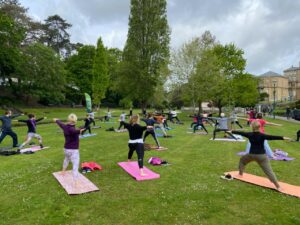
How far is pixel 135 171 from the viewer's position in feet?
29.8

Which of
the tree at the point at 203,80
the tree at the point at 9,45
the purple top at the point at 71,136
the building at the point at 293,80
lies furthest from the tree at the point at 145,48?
the building at the point at 293,80

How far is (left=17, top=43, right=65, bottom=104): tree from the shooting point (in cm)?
4316

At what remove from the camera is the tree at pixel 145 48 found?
40.7 meters

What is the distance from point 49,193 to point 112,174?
2336 millimetres

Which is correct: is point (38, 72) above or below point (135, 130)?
above

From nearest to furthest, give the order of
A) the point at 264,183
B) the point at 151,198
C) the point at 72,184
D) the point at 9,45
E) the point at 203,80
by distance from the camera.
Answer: the point at 151,198 < the point at 72,184 < the point at 264,183 < the point at 203,80 < the point at 9,45

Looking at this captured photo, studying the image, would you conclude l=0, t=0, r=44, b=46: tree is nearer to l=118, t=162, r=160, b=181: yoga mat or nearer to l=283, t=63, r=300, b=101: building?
l=118, t=162, r=160, b=181: yoga mat

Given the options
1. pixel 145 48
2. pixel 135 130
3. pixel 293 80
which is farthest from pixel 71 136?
pixel 293 80

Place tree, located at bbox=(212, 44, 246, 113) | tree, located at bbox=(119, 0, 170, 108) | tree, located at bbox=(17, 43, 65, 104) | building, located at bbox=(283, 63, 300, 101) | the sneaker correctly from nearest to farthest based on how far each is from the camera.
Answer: the sneaker → tree, located at bbox=(212, 44, 246, 113) → tree, located at bbox=(119, 0, 170, 108) → tree, located at bbox=(17, 43, 65, 104) → building, located at bbox=(283, 63, 300, 101)

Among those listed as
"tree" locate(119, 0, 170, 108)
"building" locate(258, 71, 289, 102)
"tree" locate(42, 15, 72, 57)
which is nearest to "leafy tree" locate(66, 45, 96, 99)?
"tree" locate(42, 15, 72, 57)

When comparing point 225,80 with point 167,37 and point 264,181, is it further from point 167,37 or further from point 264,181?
point 264,181

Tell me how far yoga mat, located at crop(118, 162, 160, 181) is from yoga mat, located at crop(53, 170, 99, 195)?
1.49 metres

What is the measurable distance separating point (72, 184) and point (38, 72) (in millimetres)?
41013

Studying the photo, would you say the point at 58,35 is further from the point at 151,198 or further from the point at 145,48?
the point at 151,198
